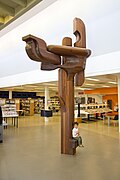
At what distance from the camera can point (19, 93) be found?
2195 cm

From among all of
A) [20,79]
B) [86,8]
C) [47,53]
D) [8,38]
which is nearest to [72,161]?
[47,53]

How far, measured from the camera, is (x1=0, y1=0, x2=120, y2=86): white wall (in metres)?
6.46

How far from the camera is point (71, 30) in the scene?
A: 8125 mm

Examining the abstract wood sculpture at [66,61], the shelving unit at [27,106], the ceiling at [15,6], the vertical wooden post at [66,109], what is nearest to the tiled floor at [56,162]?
the vertical wooden post at [66,109]

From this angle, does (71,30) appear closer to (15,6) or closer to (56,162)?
(15,6)

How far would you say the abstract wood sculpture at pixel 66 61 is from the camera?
3100mm

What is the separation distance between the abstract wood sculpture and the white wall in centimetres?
164

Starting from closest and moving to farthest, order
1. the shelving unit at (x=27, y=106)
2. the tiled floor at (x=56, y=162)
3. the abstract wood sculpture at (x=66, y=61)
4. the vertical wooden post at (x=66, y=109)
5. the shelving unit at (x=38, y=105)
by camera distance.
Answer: the abstract wood sculpture at (x=66, y=61) → the tiled floor at (x=56, y=162) → the vertical wooden post at (x=66, y=109) → the shelving unit at (x=27, y=106) → the shelving unit at (x=38, y=105)

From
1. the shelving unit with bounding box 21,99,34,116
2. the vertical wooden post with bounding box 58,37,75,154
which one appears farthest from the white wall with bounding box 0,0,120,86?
the shelving unit with bounding box 21,99,34,116

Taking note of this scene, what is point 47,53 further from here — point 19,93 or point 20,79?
point 19,93

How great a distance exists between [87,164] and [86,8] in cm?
588

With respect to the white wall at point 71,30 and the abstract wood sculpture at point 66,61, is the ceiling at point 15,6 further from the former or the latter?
the abstract wood sculpture at point 66,61

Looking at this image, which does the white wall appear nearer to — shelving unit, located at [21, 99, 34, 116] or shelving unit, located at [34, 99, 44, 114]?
shelving unit, located at [21, 99, 34, 116]

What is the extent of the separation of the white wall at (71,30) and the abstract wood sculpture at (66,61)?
5.39 feet
